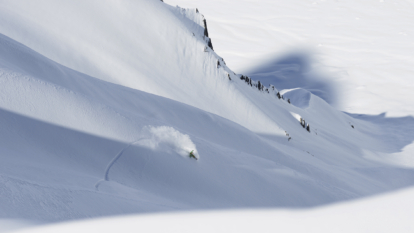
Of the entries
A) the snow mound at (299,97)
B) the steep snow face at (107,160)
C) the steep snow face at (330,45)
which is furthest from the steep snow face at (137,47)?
the steep snow face at (330,45)

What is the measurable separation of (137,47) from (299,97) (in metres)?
6.63

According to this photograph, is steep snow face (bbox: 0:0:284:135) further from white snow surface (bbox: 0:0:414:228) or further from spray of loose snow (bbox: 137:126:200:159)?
spray of loose snow (bbox: 137:126:200:159)

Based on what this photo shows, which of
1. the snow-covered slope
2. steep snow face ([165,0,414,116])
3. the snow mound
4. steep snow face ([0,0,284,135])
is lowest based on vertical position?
the snow-covered slope

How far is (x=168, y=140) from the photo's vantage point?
3377 mm

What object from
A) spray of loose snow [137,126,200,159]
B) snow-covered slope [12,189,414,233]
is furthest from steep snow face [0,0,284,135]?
snow-covered slope [12,189,414,233]

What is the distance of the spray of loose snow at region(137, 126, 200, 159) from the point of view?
128 inches

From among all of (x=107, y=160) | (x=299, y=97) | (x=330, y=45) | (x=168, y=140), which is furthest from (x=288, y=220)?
(x=330, y=45)

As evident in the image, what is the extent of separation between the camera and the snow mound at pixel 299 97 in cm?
1146

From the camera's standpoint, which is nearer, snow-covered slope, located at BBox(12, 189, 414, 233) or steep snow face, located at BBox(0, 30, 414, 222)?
snow-covered slope, located at BBox(12, 189, 414, 233)

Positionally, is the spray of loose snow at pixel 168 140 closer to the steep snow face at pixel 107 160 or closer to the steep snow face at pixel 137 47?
the steep snow face at pixel 107 160

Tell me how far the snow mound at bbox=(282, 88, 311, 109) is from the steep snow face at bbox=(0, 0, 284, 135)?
4044 millimetres

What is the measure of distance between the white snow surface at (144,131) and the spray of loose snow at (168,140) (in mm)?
13

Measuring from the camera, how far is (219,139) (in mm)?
5121

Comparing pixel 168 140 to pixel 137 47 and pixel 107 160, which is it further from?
pixel 137 47
